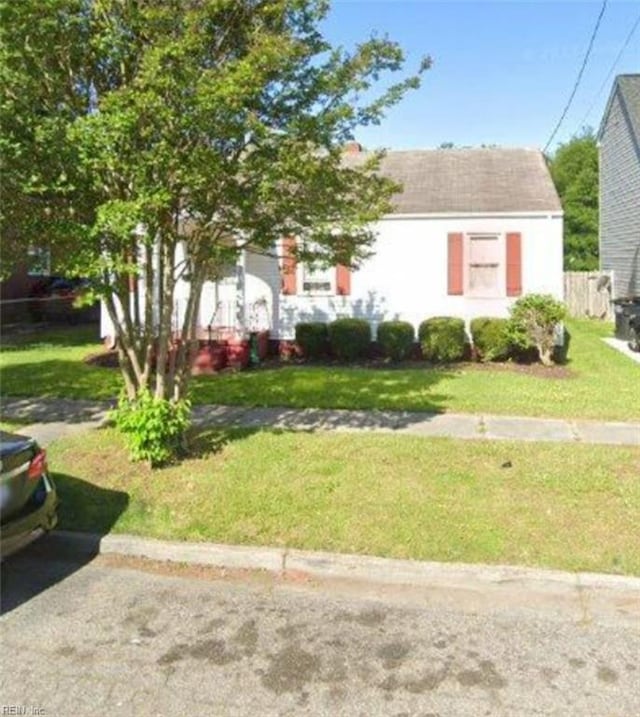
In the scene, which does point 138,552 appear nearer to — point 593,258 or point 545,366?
point 545,366

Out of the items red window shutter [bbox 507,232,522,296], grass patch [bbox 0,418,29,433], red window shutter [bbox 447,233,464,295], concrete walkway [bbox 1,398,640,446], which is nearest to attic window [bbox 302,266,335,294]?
red window shutter [bbox 447,233,464,295]

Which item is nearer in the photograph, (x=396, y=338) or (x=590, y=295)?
(x=396, y=338)


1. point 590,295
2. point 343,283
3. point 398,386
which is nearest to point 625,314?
point 343,283

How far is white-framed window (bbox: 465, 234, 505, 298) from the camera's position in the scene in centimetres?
1387

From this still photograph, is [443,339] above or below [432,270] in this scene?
below

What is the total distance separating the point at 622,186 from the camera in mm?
20812

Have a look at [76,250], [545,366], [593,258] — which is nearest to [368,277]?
[545,366]

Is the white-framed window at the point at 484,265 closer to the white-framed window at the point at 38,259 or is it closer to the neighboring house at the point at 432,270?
the neighboring house at the point at 432,270

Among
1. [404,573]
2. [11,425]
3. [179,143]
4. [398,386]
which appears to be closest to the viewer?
[404,573]

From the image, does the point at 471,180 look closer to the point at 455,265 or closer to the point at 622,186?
the point at 455,265

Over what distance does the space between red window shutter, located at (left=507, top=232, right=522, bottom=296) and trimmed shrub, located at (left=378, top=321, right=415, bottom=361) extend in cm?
227

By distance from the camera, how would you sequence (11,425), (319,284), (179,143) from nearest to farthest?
1. (179,143)
2. (11,425)
3. (319,284)

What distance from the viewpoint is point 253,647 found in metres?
3.80

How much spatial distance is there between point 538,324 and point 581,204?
79.5 ft
